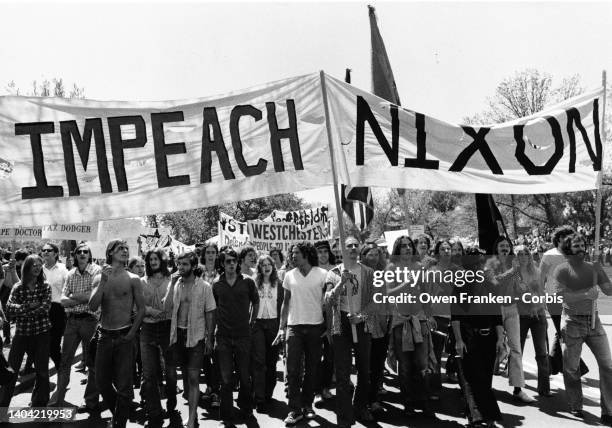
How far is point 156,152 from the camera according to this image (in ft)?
15.7

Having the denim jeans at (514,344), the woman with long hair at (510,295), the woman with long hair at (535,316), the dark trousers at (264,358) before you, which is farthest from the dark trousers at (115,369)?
the woman with long hair at (535,316)

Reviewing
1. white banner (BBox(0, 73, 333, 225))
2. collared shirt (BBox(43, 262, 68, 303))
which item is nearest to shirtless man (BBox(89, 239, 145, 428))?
white banner (BBox(0, 73, 333, 225))

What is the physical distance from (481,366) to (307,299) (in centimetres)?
197

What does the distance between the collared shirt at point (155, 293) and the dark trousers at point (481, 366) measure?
3.28 metres

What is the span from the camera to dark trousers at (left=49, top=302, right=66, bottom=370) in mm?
7282

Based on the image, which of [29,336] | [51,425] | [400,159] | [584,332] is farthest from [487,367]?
[29,336]

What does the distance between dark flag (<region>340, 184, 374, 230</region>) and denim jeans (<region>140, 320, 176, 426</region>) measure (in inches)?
174

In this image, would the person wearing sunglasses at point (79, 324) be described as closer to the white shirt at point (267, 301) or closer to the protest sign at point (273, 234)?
the white shirt at point (267, 301)

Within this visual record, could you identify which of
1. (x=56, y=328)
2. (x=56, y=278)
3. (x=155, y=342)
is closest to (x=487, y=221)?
(x=155, y=342)

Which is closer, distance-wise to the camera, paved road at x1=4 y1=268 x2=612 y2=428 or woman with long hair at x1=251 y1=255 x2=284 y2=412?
paved road at x1=4 y1=268 x2=612 y2=428

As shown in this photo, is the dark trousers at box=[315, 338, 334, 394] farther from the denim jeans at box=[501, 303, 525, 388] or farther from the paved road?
the denim jeans at box=[501, 303, 525, 388]

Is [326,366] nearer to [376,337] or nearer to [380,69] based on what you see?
[376,337]

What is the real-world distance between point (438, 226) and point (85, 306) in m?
69.1

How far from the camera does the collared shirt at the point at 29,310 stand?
6.38 m
